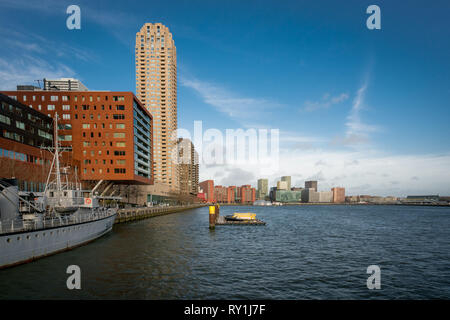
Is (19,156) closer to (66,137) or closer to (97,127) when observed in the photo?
(66,137)

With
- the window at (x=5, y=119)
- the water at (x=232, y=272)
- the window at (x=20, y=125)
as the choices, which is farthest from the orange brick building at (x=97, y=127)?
the water at (x=232, y=272)

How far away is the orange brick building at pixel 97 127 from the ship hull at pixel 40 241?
48.7m

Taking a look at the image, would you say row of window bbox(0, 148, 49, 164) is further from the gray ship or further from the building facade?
the gray ship

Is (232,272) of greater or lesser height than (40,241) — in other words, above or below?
below

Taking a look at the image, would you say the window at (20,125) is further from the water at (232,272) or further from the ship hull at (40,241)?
the water at (232,272)

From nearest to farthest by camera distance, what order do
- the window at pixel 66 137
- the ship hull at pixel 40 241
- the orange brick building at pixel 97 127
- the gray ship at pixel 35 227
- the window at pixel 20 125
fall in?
the ship hull at pixel 40 241
the gray ship at pixel 35 227
the window at pixel 20 125
the orange brick building at pixel 97 127
the window at pixel 66 137

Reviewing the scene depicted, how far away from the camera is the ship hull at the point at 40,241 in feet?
70.5

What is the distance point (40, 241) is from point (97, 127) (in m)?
63.8

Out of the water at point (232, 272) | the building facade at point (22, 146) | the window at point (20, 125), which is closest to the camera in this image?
the water at point (232, 272)

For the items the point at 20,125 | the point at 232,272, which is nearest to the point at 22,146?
the point at 20,125

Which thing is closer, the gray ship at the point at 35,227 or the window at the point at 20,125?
the gray ship at the point at 35,227

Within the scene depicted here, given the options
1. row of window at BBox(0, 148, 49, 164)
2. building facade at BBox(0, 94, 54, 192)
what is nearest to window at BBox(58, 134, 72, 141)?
building facade at BBox(0, 94, 54, 192)

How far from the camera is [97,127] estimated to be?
82438mm

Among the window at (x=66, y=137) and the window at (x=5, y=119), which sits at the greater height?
the window at (x=5, y=119)
